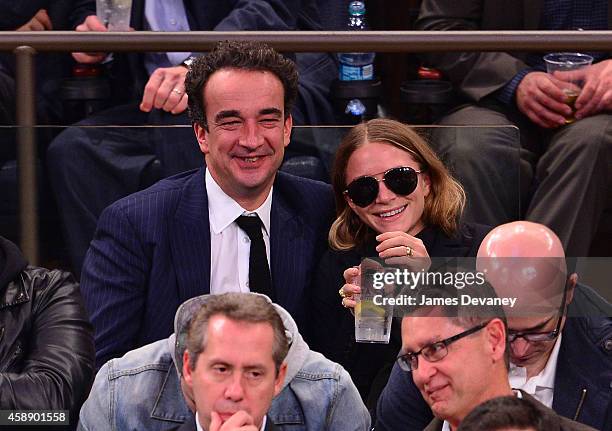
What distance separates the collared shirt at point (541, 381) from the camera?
3113 millimetres

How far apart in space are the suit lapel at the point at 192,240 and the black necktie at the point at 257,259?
9 cm

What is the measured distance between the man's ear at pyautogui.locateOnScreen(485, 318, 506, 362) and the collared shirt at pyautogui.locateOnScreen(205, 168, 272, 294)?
574mm

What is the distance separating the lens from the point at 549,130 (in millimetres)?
4164

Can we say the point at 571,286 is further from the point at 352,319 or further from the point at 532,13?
the point at 532,13

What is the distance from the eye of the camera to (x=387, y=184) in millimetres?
3369

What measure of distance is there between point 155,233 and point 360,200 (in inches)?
19.0

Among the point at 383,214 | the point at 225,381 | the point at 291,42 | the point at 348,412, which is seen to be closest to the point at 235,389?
the point at 225,381

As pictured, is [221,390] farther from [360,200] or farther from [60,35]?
[60,35]

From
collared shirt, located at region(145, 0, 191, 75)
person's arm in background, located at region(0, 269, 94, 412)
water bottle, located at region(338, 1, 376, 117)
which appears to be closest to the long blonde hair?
person's arm in background, located at region(0, 269, 94, 412)

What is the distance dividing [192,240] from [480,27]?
4.64 ft

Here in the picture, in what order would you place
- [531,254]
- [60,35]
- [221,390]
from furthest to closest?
1. [60,35]
2. [531,254]
3. [221,390]

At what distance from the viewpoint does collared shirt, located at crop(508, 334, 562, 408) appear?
10.2 ft

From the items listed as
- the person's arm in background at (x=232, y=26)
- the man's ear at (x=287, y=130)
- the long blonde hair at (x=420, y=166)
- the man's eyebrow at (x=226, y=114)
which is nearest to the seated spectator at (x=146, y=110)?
the person's arm in background at (x=232, y=26)

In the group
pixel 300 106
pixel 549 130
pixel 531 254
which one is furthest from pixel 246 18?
pixel 531 254
